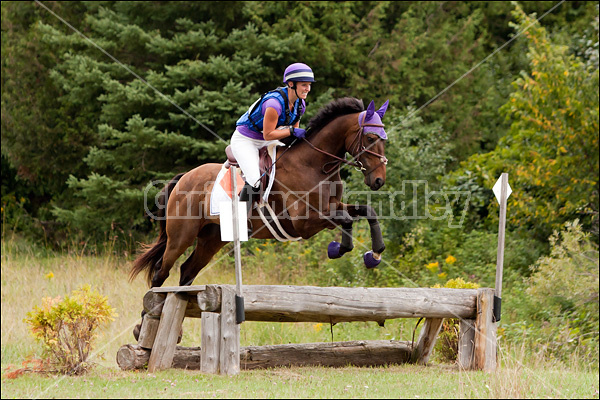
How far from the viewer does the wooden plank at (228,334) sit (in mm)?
5758

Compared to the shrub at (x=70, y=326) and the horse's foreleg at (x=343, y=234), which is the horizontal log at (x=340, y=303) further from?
the shrub at (x=70, y=326)

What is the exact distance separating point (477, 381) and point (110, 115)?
995 centimetres

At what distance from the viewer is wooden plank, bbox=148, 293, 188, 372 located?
6.15m

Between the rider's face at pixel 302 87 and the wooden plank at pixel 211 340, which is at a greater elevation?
the rider's face at pixel 302 87

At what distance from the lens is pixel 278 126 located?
6.52 m

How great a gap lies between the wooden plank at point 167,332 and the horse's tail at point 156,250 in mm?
1315

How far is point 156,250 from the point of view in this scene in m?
7.56

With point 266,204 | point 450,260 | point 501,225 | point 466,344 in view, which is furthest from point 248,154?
point 450,260

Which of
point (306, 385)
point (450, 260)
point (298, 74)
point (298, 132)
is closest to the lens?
point (306, 385)

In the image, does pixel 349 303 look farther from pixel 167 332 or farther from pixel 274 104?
pixel 274 104

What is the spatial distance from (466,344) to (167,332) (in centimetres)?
297

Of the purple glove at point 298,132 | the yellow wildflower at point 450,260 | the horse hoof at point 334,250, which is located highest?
the purple glove at point 298,132

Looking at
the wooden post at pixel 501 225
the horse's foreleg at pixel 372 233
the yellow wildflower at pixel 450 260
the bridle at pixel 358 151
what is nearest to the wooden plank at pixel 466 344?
the wooden post at pixel 501 225

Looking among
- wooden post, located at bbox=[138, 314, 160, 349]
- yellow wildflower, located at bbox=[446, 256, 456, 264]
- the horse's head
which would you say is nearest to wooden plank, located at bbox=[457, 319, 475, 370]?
the horse's head
